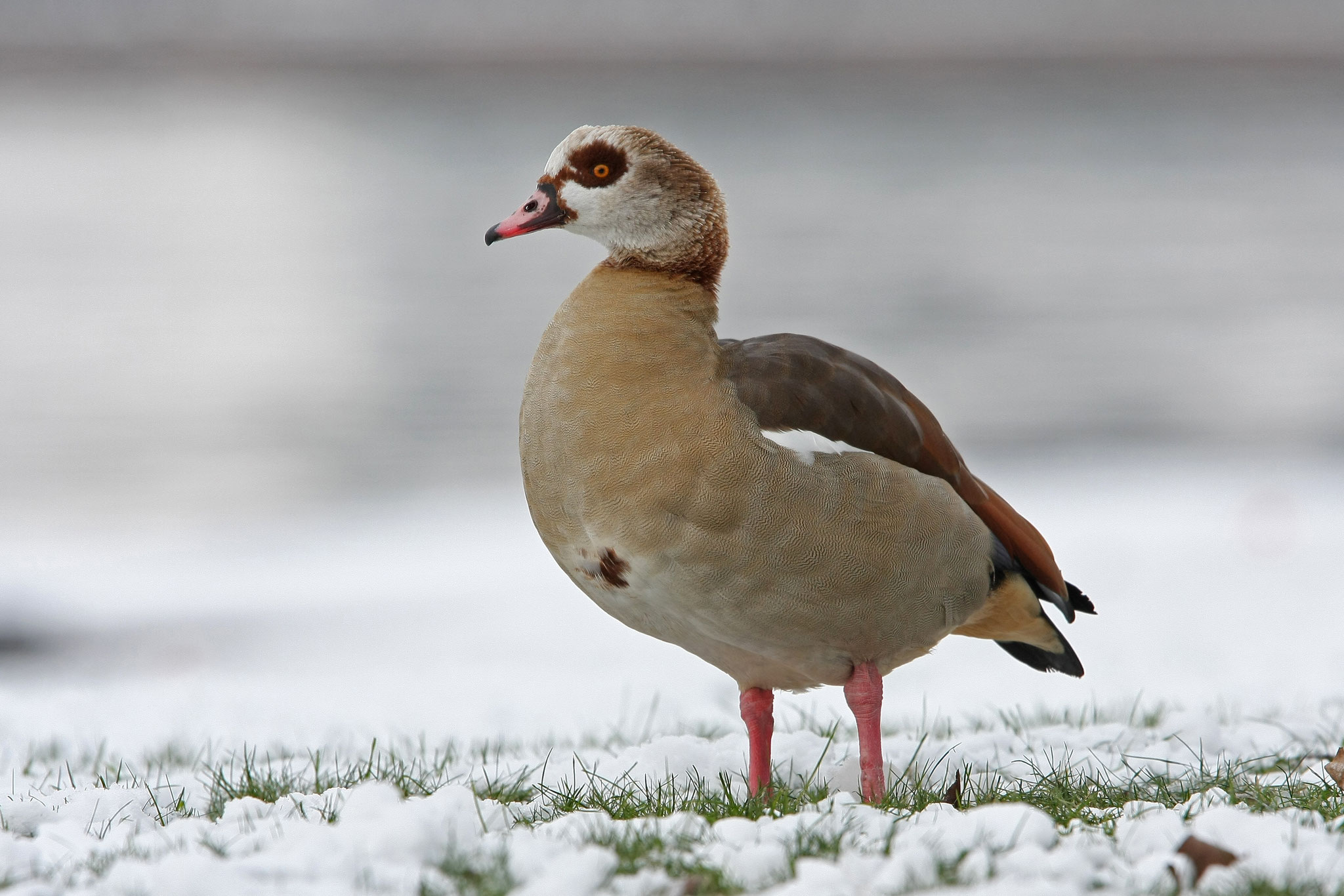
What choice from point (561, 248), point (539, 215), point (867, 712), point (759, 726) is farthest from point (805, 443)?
point (561, 248)

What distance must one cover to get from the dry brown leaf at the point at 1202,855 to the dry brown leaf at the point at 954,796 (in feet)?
2.21

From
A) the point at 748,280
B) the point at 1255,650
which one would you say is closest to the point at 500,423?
the point at 748,280

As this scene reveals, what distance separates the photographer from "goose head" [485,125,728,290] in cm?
326

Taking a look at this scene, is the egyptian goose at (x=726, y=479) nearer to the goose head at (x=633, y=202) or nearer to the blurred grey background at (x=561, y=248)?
the goose head at (x=633, y=202)

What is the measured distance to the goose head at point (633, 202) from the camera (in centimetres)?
326

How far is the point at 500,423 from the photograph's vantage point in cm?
953

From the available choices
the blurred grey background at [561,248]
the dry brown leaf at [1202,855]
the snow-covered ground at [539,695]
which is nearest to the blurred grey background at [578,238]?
the blurred grey background at [561,248]

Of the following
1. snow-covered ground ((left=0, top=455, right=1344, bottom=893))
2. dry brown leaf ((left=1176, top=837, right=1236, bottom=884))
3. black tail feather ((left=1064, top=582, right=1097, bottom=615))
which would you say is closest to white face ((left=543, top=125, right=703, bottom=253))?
snow-covered ground ((left=0, top=455, right=1344, bottom=893))

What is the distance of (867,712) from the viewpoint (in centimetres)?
319

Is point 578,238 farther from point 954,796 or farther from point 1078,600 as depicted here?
point 954,796

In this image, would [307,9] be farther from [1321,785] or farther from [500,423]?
[1321,785]

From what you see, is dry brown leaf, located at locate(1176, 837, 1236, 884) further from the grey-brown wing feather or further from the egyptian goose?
the grey-brown wing feather

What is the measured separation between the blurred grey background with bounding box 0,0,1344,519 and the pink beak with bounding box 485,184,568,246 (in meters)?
6.11

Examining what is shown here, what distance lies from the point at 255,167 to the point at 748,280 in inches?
145
